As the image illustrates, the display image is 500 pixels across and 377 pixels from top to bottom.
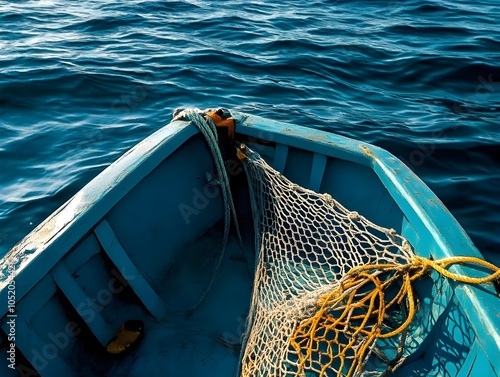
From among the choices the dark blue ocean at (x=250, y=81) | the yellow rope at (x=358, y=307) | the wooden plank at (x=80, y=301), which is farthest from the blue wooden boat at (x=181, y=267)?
the dark blue ocean at (x=250, y=81)

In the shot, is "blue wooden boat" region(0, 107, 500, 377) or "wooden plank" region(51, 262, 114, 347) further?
"wooden plank" region(51, 262, 114, 347)

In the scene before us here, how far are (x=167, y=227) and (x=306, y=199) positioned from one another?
94cm

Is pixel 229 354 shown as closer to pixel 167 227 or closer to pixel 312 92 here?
pixel 167 227

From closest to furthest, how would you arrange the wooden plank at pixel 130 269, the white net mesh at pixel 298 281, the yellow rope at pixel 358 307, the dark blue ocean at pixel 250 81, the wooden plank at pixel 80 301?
1. the yellow rope at pixel 358 307
2. the white net mesh at pixel 298 281
3. the wooden plank at pixel 80 301
4. the wooden plank at pixel 130 269
5. the dark blue ocean at pixel 250 81

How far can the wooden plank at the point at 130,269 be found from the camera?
3023mm

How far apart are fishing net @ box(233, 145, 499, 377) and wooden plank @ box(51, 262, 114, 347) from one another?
789 mm

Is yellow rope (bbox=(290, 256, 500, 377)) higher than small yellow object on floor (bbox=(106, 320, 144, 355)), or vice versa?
yellow rope (bbox=(290, 256, 500, 377))

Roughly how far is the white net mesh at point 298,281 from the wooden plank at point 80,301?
0.79 meters

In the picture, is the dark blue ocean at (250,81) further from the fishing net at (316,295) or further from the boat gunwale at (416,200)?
the fishing net at (316,295)

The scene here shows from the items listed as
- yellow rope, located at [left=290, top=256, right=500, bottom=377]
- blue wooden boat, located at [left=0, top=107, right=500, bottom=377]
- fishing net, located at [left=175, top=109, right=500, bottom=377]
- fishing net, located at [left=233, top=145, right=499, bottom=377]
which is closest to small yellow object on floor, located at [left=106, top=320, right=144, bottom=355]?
blue wooden boat, located at [left=0, top=107, right=500, bottom=377]

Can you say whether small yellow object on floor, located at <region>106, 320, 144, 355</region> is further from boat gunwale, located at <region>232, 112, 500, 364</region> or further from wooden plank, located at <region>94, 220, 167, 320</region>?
boat gunwale, located at <region>232, 112, 500, 364</region>

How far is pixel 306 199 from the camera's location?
3.37m

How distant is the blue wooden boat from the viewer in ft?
8.40

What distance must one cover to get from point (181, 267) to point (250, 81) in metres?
4.72
